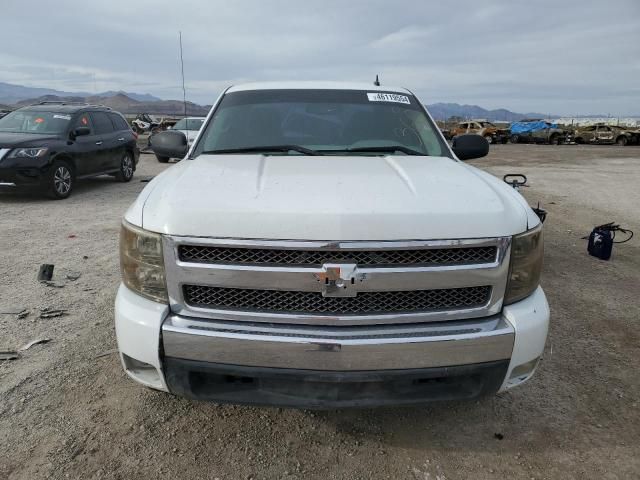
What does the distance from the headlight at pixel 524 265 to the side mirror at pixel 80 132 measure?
355 inches

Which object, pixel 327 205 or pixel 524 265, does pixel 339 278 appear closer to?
pixel 327 205

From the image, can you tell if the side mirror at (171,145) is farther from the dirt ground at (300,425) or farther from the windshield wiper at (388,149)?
the dirt ground at (300,425)

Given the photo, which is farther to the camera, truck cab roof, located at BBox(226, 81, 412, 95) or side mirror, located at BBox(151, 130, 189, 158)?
truck cab roof, located at BBox(226, 81, 412, 95)

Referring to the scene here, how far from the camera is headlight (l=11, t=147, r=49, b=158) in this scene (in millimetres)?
8111

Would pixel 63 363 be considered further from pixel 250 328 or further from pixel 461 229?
pixel 461 229

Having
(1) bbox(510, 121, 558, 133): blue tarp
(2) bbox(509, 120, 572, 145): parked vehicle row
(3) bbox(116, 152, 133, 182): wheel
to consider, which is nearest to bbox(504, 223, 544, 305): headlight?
(3) bbox(116, 152, 133, 182): wheel

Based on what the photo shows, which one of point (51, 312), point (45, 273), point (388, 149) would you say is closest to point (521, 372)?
point (388, 149)

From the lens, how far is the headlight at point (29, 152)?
8.11 m

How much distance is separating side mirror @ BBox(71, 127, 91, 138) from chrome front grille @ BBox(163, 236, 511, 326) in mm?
8317

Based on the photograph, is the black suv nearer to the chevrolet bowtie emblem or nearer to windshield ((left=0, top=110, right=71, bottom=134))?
windshield ((left=0, top=110, right=71, bottom=134))

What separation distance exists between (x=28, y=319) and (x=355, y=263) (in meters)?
2.98

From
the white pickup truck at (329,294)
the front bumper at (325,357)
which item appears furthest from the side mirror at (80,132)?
the front bumper at (325,357)

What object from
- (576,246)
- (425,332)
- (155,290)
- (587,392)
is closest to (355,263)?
(425,332)

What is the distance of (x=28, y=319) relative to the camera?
372 centimetres
